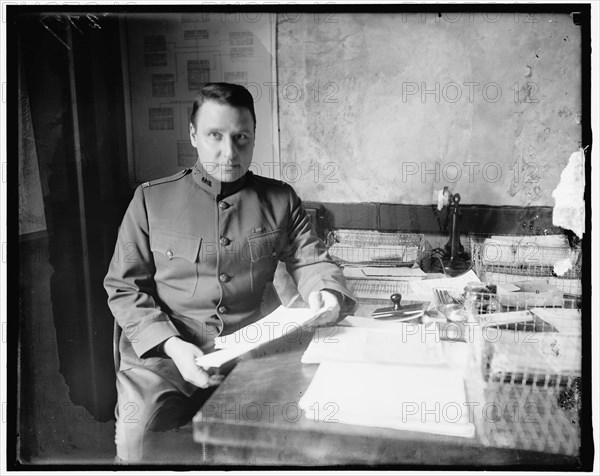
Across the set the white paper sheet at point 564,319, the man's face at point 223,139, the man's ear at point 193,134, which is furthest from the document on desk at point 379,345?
the man's ear at point 193,134

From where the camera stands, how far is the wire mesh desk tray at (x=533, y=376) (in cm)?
101

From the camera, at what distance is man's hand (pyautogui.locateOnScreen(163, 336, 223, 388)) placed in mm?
1134

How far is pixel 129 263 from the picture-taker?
4.16 ft

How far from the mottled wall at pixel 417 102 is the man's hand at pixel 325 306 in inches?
10.6

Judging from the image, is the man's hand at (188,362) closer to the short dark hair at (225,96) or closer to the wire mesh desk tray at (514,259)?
the short dark hair at (225,96)

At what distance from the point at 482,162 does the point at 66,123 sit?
46.3 inches

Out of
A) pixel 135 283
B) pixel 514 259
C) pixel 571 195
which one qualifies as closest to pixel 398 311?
pixel 514 259

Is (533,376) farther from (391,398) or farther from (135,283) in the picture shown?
(135,283)

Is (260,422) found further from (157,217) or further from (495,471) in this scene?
(495,471)

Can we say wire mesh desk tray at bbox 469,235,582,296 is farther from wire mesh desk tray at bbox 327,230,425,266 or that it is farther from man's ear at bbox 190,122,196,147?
man's ear at bbox 190,122,196,147

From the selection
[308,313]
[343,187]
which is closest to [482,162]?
[343,187]

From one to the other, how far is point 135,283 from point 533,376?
39.9 inches

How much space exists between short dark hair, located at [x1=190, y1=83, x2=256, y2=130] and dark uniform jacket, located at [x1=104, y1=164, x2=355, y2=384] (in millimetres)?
175

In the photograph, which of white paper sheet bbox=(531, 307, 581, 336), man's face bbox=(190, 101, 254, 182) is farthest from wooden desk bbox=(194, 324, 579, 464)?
man's face bbox=(190, 101, 254, 182)
